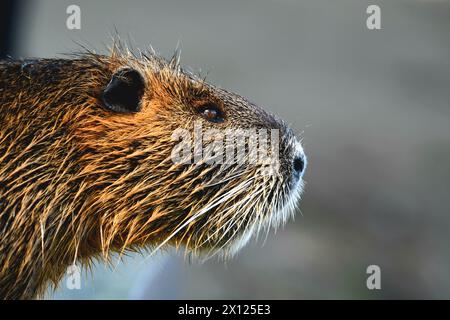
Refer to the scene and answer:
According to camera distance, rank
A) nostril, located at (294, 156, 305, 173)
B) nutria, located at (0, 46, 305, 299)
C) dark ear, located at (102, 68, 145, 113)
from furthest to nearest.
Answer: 1. nostril, located at (294, 156, 305, 173)
2. dark ear, located at (102, 68, 145, 113)
3. nutria, located at (0, 46, 305, 299)

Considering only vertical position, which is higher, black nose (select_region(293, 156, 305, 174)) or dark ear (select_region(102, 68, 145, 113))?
dark ear (select_region(102, 68, 145, 113))

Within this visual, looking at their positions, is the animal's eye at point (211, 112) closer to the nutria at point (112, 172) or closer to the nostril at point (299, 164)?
the nutria at point (112, 172)

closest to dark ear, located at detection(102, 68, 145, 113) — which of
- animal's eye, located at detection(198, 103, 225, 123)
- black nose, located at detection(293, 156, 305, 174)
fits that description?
animal's eye, located at detection(198, 103, 225, 123)

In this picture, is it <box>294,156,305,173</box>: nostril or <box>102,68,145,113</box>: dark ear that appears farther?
<box>294,156,305,173</box>: nostril

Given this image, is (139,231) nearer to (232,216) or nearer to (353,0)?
(232,216)

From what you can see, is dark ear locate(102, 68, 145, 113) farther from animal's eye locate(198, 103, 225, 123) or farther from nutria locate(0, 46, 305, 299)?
animal's eye locate(198, 103, 225, 123)

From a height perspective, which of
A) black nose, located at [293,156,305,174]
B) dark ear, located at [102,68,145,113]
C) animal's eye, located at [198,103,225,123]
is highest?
dark ear, located at [102,68,145,113]

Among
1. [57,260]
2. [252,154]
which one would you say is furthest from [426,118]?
[57,260]

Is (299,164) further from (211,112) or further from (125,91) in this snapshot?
(125,91)

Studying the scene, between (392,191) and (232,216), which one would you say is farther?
(392,191)
